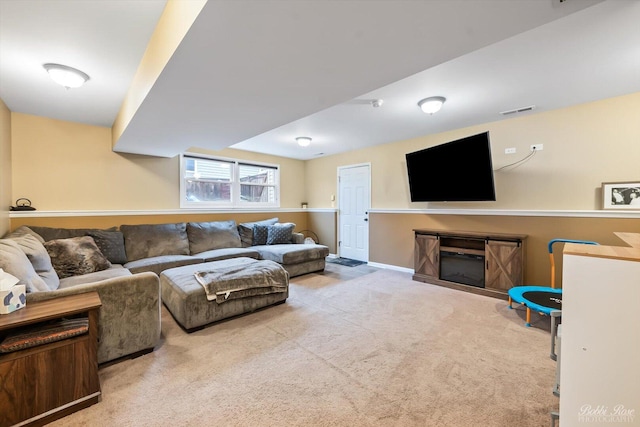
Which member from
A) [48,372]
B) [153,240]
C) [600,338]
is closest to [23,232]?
[153,240]

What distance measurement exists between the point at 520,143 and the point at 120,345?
194 inches

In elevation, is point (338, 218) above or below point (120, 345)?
above

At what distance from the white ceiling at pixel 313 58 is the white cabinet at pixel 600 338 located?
1.18 metres

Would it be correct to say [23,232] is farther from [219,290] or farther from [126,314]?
[219,290]

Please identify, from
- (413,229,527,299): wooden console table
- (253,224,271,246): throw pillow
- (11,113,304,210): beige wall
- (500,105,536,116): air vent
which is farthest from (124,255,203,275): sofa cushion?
(500,105,536,116): air vent

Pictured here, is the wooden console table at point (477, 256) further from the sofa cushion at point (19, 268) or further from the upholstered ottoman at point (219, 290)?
the sofa cushion at point (19, 268)

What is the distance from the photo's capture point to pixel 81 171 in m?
3.54

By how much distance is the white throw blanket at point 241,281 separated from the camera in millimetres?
2500

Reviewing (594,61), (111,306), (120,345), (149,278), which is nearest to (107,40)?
(149,278)

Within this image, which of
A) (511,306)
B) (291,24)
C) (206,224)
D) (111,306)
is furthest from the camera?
(206,224)

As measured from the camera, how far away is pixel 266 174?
5805 millimetres

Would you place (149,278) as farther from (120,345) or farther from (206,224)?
(206,224)

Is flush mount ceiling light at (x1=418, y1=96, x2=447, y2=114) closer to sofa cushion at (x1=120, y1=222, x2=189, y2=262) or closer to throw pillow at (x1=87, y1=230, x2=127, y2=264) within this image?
sofa cushion at (x1=120, y1=222, x2=189, y2=262)

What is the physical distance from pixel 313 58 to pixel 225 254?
3224 millimetres
